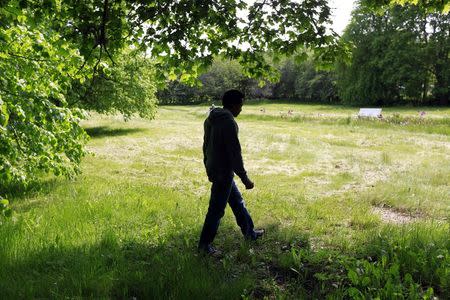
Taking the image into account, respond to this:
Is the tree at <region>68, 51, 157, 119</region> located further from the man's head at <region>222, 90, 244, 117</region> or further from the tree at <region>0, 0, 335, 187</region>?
the man's head at <region>222, 90, 244, 117</region>

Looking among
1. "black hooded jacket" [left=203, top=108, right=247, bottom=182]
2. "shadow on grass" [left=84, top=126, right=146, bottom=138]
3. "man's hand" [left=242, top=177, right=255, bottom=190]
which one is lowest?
"shadow on grass" [left=84, top=126, right=146, bottom=138]

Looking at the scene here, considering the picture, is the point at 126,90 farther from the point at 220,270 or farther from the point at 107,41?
the point at 220,270

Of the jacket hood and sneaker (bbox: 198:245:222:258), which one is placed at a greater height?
the jacket hood

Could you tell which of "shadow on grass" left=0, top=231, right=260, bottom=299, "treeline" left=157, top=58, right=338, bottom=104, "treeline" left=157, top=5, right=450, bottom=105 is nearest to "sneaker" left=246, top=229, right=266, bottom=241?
"shadow on grass" left=0, top=231, right=260, bottom=299

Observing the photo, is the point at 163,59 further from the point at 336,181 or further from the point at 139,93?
the point at 139,93

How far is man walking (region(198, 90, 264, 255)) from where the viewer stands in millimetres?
5715

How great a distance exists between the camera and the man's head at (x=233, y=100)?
591 centimetres

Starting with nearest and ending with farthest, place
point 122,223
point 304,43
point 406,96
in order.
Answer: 1. point 304,43
2. point 122,223
3. point 406,96

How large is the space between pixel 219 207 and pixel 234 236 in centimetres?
133

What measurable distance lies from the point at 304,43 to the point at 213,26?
163 cm

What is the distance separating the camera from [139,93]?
27922 mm

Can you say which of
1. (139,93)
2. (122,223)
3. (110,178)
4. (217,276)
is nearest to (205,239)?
(217,276)

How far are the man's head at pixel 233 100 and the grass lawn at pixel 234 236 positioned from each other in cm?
221

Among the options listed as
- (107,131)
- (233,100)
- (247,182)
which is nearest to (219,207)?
(247,182)
